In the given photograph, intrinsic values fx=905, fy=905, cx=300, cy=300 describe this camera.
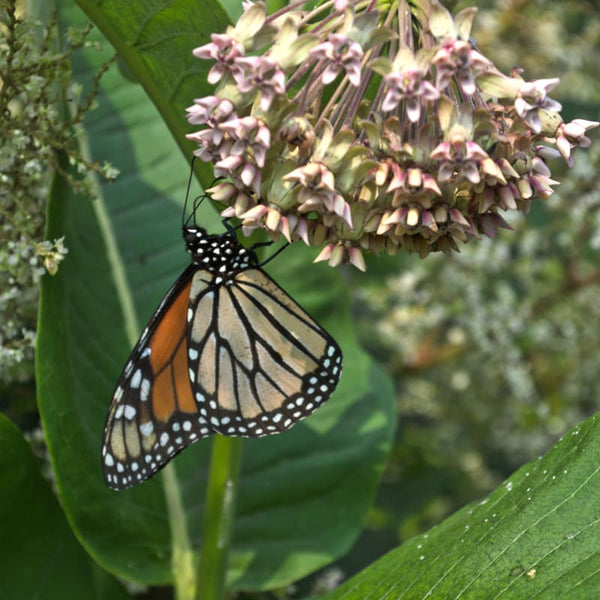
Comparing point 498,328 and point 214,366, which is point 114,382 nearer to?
point 214,366

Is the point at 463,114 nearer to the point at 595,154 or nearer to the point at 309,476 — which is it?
the point at 309,476

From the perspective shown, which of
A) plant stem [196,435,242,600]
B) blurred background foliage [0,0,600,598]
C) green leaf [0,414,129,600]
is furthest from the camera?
blurred background foliage [0,0,600,598]

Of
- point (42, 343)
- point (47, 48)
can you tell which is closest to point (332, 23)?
point (47, 48)

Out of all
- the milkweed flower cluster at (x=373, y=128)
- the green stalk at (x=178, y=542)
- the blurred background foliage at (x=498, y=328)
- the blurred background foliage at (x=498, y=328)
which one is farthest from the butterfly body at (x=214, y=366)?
the blurred background foliage at (x=498, y=328)

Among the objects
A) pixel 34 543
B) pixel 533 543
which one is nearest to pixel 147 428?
pixel 34 543

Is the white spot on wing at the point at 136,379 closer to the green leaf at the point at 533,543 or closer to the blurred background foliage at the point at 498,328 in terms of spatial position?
the green leaf at the point at 533,543

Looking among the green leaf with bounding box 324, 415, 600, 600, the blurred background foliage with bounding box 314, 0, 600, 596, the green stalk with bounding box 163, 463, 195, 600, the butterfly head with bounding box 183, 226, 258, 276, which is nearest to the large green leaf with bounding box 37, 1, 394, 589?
the green stalk with bounding box 163, 463, 195, 600

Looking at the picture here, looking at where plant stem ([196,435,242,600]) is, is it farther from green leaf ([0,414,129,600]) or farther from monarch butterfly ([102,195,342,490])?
green leaf ([0,414,129,600])
